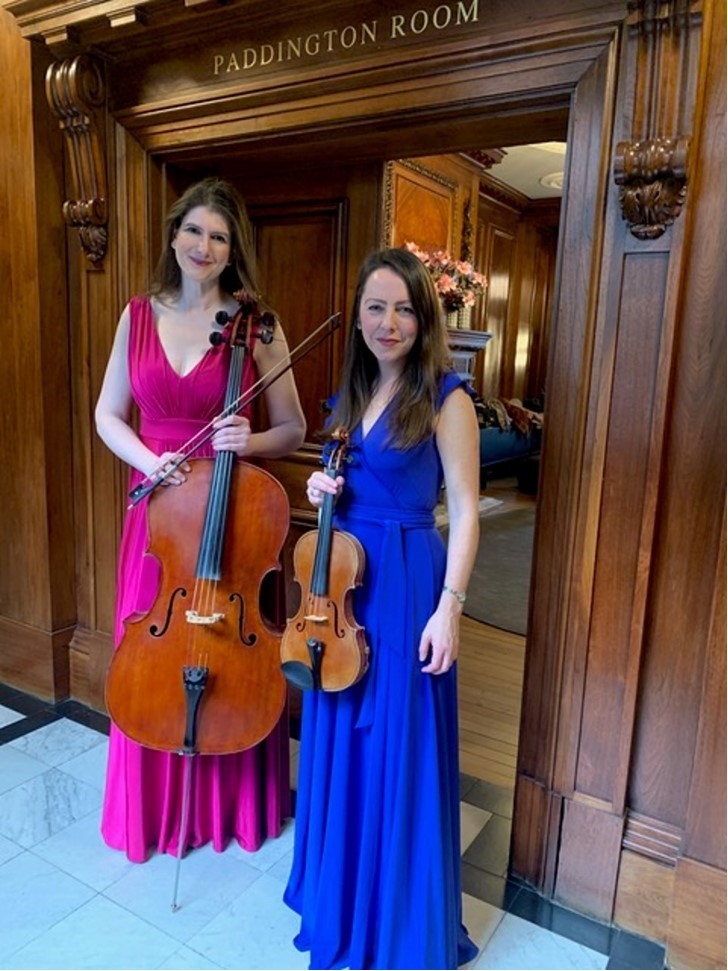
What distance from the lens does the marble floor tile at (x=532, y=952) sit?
5.26 feet

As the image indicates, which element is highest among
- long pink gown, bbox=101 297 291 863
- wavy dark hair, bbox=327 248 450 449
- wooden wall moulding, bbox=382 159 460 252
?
wooden wall moulding, bbox=382 159 460 252

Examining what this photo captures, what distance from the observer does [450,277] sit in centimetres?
408

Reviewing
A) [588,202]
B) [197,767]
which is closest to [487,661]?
[197,767]

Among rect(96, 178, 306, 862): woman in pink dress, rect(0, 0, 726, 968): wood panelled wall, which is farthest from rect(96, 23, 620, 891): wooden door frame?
rect(96, 178, 306, 862): woman in pink dress

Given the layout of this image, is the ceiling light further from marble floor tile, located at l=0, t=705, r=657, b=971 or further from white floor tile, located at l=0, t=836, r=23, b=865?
white floor tile, located at l=0, t=836, r=23, b=865

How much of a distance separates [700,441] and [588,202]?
1.99 feet

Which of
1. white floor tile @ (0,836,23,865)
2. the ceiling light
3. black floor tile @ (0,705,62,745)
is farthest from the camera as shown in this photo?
the ceiling light

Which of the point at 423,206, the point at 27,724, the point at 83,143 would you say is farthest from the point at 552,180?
the point at 27,724

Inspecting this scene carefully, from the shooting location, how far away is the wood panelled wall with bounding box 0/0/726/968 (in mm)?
1528

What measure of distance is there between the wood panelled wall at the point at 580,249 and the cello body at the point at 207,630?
27.2 inches

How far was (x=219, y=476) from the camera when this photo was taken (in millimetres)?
1564

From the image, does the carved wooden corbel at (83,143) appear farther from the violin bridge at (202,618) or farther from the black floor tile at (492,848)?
the black floor tile at (492,848)

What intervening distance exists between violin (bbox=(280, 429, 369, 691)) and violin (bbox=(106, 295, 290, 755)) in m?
0.18

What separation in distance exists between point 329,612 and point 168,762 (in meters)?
0.84
